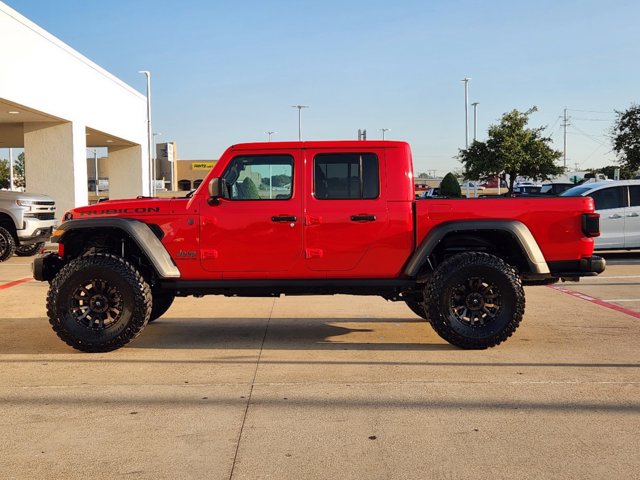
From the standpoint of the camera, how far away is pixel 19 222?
575 inches

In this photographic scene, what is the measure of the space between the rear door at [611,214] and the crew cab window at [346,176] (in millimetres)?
9207

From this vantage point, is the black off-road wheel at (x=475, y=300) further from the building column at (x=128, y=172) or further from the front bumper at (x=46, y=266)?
the building column at (x=128, y=172)

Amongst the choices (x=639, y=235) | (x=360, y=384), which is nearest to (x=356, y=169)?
(x=360, y=384)

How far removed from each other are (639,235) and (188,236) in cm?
1112

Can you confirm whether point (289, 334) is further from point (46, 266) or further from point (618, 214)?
point (618, 214)

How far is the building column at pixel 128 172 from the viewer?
Result: 3014 cm

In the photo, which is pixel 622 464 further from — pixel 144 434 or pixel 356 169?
pixel 356 169

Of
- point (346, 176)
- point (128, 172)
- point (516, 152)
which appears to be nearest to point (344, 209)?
point (346, 176)

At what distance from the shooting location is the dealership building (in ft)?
55.5

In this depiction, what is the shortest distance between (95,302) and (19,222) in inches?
385

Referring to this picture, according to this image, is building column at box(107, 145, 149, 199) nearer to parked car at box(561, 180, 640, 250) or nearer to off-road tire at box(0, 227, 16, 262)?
off-road tire at box(0, 227, 16, 262)

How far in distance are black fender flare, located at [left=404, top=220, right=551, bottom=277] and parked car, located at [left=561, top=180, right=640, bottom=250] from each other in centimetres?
854

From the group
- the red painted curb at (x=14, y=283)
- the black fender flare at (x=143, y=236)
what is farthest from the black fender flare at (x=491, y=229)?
the red painted curb at (x=14, y=283)

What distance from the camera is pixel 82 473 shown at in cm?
343
